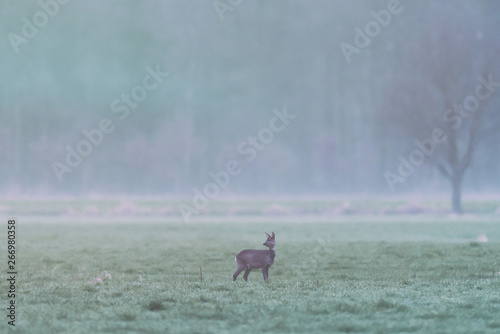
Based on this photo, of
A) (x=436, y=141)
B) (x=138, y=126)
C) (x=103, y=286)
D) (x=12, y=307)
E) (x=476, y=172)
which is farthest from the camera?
(x=138, y=126)

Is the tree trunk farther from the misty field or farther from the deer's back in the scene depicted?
the deer's back

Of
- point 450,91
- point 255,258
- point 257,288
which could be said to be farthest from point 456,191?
point 257,288

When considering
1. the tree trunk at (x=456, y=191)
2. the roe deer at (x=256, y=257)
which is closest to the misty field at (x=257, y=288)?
the roe deer at (x=256, y=257)

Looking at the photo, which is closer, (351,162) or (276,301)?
(276,301)

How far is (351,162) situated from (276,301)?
252 feet

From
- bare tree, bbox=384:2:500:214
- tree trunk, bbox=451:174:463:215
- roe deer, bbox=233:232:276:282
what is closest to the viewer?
roe deer, bbox=233:232:276:282

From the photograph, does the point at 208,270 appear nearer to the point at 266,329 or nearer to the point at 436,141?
the point at 266,329

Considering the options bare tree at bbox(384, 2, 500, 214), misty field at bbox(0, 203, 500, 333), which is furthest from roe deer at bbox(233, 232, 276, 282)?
bare tree at bbox(384, 2, 500, 214)

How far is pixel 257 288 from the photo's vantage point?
64.1 ft

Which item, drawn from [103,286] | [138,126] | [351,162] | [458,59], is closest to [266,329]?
[103,286]

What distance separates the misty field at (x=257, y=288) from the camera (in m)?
15.3

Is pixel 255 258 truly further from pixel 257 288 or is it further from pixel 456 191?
pixel 456 191

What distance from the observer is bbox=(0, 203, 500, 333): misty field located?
15312 millimetres

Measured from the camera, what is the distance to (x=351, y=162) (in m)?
93.6
